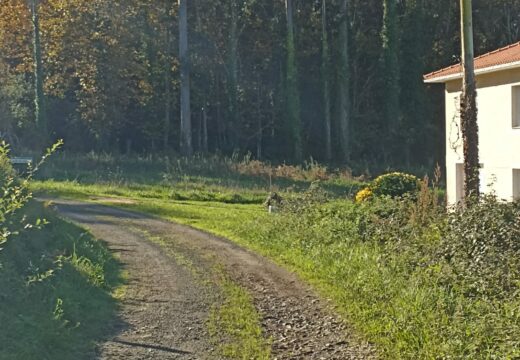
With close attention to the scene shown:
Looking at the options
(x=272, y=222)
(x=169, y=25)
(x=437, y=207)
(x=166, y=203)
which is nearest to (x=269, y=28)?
(x=169, y=25)

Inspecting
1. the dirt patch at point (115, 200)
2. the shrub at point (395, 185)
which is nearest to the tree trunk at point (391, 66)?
the dirt patch at point (115, 200)

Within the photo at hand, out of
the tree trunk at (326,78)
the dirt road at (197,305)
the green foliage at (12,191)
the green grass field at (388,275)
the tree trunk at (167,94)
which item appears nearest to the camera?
the green grass field at (388,275)

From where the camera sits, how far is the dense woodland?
150 ft

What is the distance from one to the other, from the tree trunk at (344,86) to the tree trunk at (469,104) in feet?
112

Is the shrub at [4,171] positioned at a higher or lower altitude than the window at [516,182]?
higher

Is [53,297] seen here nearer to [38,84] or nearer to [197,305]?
[197,305]

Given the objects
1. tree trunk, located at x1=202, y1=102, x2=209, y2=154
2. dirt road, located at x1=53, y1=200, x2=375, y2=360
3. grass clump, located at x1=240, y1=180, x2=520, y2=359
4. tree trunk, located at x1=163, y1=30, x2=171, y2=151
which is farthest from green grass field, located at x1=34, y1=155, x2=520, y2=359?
tree trunk, located at x1=202, y1=102, x2=209, y2=154

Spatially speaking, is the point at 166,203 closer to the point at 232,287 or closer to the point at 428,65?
the point at 232,287

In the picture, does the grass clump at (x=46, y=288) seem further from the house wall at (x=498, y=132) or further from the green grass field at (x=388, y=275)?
the house wall at (x=498, y=132)

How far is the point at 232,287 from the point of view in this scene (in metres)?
12.1

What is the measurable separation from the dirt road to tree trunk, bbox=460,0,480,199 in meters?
4.11

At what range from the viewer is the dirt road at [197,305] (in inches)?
342

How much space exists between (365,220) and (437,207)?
1630 mm

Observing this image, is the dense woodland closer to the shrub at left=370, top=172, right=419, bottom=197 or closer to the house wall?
the shrub at left=370, top=172, right=419, bottom=197
